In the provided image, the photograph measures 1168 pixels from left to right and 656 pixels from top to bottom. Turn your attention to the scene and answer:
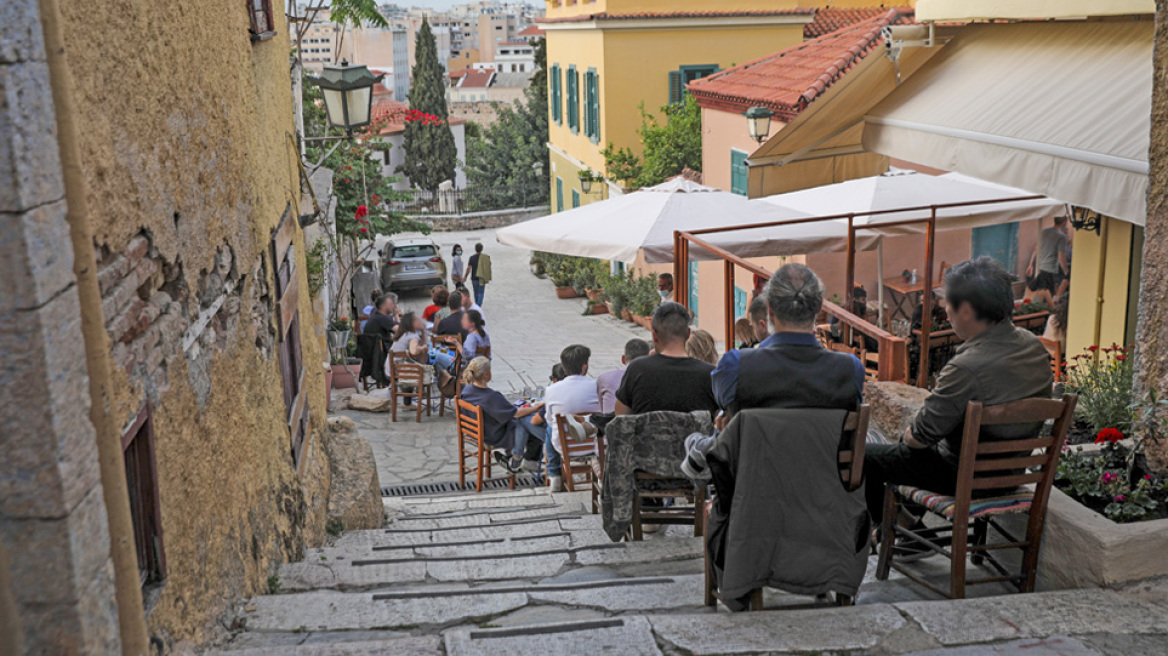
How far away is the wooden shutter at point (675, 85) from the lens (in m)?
22.0

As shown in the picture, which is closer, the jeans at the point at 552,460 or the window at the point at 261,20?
the window at the point at 261,20

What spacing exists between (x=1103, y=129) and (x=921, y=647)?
3250mm

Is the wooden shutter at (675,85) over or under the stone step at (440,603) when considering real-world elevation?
over

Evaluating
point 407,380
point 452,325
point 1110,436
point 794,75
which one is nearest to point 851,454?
point 1110,436

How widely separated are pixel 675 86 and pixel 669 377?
18019 mm

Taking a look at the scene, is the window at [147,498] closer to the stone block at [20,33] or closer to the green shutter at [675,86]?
the stone block at [20,33]

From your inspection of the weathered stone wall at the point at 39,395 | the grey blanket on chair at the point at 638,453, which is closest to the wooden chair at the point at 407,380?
the grey blanket on chair at the point at 638,453

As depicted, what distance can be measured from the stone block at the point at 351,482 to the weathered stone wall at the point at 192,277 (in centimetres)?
86

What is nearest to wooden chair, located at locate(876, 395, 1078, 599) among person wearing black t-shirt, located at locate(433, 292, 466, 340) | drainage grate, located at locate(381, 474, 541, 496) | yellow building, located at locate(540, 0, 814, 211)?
drainage grate, located at locate(381, 474, 541, 496)

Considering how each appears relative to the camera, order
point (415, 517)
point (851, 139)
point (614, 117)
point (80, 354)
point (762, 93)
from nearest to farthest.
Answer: point (80, 354)
point (415, 517)
point (851, 139)
point (762, 93)
point (614, 117)

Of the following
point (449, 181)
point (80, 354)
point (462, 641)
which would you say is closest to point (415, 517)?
point (462, 641)

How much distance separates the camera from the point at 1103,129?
5.31 metres

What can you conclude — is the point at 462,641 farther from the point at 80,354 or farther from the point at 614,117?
the point at 614,117

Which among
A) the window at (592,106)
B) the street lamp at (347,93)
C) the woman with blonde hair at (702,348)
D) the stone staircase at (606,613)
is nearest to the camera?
the stone staircase at (606,613)
